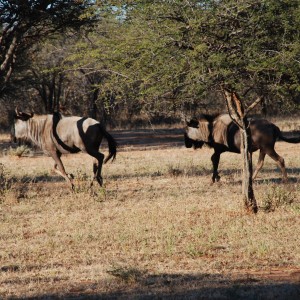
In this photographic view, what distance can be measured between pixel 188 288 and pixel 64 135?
8.80 metres

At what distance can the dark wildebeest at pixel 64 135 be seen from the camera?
14961mm

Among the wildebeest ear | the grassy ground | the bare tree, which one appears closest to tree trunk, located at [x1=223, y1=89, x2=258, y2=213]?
the bare tree

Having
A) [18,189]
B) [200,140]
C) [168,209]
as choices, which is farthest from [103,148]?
[168,209]

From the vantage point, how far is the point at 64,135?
15.3 meters

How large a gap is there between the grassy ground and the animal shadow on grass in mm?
11

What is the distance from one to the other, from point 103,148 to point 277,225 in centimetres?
1810

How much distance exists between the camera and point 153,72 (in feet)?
34.6

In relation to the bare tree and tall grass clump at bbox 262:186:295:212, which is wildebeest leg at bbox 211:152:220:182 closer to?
tall grass clump at bbox 262:186:295:212

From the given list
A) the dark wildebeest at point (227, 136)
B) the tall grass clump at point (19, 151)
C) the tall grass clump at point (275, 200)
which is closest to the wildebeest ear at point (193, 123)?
the dark wildebeest at point (227, 136)

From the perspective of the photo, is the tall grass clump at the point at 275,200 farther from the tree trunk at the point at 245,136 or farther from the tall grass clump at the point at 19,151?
the tall grass clump at the point at 19,151

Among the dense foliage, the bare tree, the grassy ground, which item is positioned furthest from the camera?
the bare tree

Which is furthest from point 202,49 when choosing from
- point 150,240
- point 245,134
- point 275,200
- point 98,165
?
point 98,165

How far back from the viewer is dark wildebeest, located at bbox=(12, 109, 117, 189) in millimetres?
14961

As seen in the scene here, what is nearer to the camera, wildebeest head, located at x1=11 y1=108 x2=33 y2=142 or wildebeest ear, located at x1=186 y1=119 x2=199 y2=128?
wildebeest head, located at x1=11 y1=108 x2=33 y2=142
